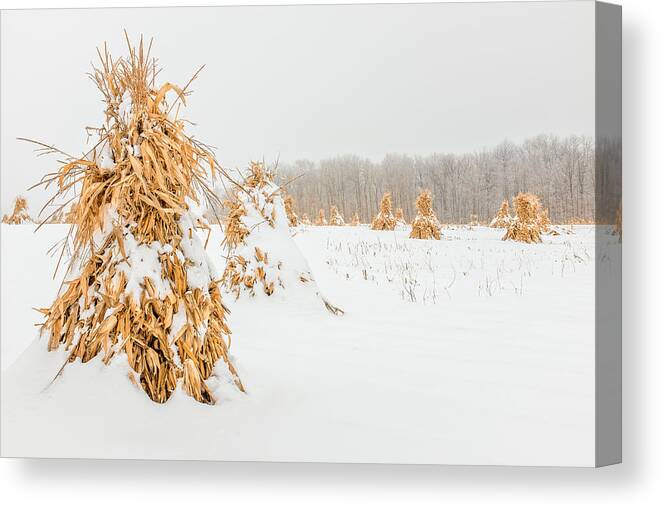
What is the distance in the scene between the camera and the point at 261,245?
3516 mm

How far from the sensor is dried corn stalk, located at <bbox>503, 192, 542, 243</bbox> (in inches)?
120

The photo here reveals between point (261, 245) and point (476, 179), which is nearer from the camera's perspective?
point (476, 179)

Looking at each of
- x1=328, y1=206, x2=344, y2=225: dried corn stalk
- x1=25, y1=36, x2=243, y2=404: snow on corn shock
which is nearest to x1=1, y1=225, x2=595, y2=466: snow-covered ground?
x1=328, y1=206, x2=344, y2=225: dried corn stalk

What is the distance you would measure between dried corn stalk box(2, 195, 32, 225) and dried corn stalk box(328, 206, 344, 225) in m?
1.46

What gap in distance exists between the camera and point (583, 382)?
309 cm

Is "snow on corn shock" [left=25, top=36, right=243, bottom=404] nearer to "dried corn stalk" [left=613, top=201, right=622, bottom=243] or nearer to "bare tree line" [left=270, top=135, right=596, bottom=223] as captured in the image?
"bare tree line" [left=270, top=135, right=596, bottom=223]

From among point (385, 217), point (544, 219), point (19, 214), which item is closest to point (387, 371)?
point (385, 217)

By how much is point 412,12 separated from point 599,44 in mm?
904

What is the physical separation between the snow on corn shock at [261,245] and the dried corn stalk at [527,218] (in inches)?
36.9

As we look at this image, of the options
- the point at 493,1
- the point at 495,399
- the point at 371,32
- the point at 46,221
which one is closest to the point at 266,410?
the point at 495,399

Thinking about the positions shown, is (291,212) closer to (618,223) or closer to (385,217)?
(385,217)

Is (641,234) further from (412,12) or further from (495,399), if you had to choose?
(412,12)

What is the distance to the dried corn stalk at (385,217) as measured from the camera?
312cm

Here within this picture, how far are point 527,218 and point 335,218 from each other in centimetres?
91
